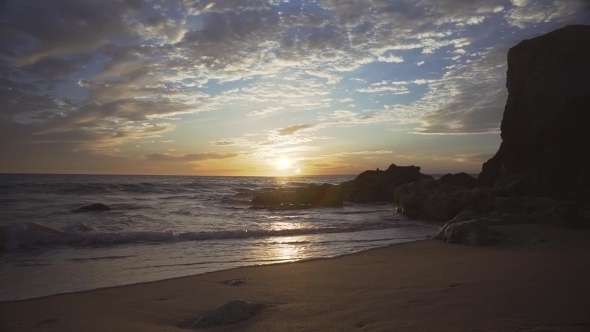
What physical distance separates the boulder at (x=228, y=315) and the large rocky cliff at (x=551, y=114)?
43.7 feet

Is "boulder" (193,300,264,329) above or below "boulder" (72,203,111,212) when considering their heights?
above

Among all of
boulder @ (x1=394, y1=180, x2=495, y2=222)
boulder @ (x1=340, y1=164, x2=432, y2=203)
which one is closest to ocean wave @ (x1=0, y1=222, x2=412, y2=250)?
boulder @ (x1=394, y1=180, x2=495, y2=222)

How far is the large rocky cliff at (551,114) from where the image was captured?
503 inches

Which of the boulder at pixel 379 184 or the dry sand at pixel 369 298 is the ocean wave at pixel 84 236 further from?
the boulder at pixel 379 184

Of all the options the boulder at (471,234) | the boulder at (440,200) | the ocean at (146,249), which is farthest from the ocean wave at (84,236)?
the boulder at (440,200)

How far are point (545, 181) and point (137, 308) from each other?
14.4 meters

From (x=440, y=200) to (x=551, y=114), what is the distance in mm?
4904

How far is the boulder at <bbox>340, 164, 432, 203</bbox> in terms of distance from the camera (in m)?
27.7

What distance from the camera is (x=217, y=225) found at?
14.3 meters

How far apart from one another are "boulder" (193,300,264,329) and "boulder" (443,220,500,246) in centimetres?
596

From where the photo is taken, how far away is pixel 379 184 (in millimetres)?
28125

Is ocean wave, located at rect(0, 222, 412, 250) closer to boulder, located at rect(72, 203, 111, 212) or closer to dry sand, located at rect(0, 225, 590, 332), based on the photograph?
dry sand, located at rect(0, 225, 590, 332)

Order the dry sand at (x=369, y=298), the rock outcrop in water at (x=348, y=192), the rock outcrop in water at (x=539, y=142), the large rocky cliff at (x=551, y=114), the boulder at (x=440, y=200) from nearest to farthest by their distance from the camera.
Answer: the dry sand at (x=369, y=298) → the rock outcrop in water at (x=539, y=142) → the large rocky cliff at (x=551, y=114) → the boulder at (x=440, y=200) → the rock outcrop in water at (x=348, y=192)

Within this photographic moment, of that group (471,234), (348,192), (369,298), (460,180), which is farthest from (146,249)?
(348,192)
